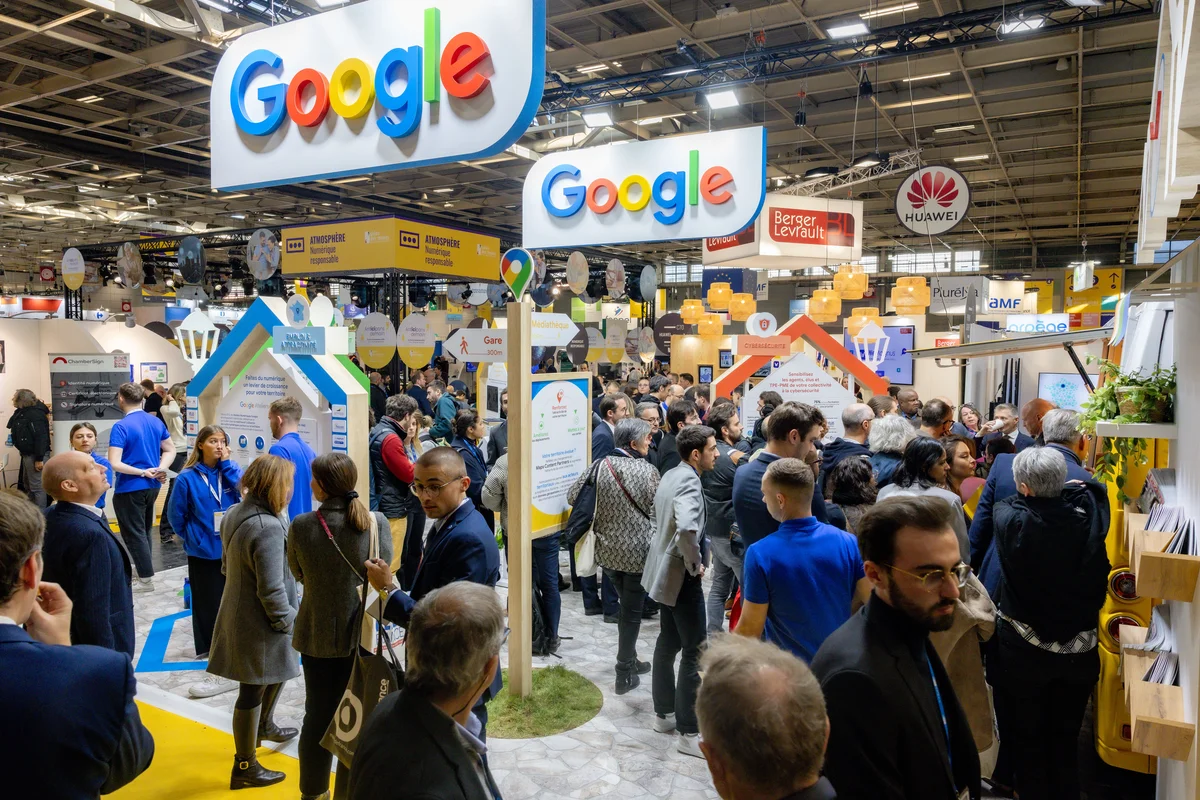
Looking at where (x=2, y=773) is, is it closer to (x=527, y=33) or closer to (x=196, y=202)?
(x=527, y=33)

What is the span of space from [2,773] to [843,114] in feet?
39.4

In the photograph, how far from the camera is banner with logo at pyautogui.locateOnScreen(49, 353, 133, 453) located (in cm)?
→ 933

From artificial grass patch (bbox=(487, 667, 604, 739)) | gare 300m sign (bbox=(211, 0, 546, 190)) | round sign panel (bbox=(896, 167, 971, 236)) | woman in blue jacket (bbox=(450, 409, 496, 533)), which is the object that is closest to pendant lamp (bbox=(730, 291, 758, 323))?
round sign panel (bbox=(896, 167, 971, 236))

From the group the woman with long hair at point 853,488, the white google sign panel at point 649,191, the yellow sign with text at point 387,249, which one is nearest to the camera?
the woman with long hair at point 853,488

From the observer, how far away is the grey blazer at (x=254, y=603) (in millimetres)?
3020

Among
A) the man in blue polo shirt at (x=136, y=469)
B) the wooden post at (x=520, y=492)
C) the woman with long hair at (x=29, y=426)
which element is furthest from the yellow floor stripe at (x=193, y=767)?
the woman with long hair at (x=29, y=426)

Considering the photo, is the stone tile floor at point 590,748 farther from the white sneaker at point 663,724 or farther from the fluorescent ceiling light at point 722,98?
the fluorescent ceiling light at point 722,98

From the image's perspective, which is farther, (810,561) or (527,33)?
(527,33)

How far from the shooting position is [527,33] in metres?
2.62

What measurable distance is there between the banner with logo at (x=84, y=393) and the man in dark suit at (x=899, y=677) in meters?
9.82

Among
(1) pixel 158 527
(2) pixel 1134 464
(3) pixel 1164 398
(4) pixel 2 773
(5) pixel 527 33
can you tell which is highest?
(5) pixel 527 33

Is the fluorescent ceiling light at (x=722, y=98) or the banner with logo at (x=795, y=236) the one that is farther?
the banner with logo at (x=795, y=236)

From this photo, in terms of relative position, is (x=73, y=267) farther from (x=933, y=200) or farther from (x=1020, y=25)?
(x=1020, y=25)

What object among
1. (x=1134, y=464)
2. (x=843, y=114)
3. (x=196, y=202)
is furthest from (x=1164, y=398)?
(x=196, y=202)
